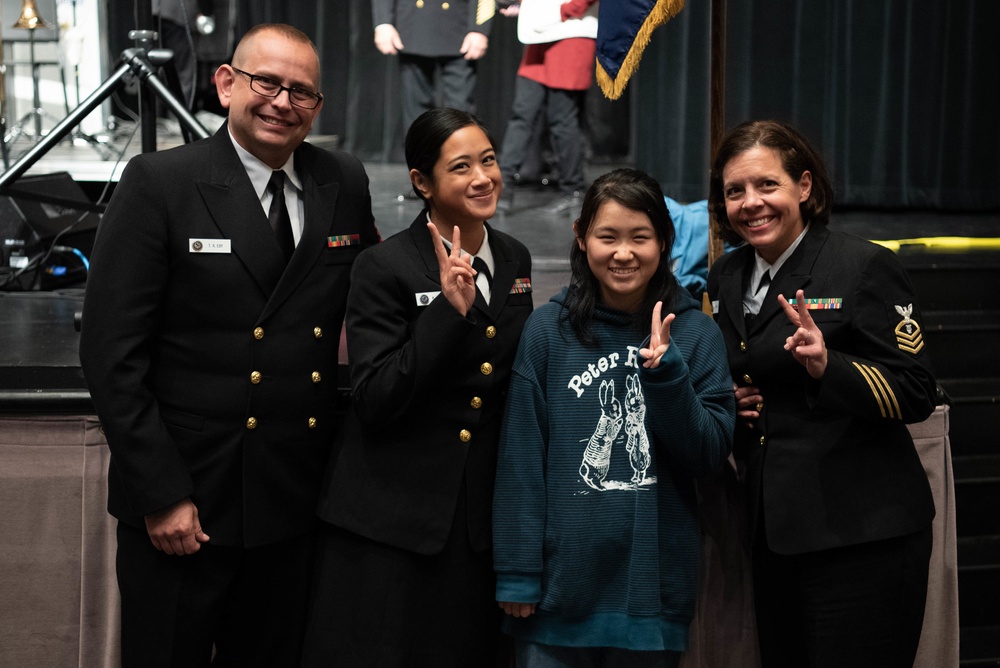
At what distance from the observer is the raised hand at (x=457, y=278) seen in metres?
1.93

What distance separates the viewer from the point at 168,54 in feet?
12.4

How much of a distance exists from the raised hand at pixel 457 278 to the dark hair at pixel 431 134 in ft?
0.57

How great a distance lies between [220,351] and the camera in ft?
6.63

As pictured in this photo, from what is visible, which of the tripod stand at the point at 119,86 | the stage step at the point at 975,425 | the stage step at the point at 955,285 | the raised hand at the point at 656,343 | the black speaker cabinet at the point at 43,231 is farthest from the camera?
the black speaker cabinet at the point at 43,231

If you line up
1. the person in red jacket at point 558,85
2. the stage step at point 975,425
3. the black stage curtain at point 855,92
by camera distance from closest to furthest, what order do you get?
the stage step at point 975,425 → the person in red jacket at point 558,85 → the black stage curtain at point 855,92

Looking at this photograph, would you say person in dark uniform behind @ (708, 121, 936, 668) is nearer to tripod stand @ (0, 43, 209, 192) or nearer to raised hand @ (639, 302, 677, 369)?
raised hand @ (639, 302, 677, 369)

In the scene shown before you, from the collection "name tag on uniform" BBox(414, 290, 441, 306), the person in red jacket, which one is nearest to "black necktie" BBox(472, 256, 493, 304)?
"name tag on uniform" BBox(414, 290, 441, 306)

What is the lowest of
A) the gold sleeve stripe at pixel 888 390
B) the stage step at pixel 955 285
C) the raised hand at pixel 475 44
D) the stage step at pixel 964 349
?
the stage step at pixel 964 349

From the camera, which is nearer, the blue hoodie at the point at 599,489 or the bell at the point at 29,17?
the blue hoodie at the point at 599,489

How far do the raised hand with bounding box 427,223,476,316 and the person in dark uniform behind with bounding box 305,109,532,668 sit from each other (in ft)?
0.13

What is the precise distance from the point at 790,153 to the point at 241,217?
1.08 meters

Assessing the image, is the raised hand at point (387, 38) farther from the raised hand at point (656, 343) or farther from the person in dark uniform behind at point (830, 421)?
the raised hand at point (656, 343)

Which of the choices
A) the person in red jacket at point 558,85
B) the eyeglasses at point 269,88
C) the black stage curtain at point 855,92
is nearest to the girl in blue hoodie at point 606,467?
the eyeglasses at point 269,88

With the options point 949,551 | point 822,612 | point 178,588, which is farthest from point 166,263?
point 949,551
